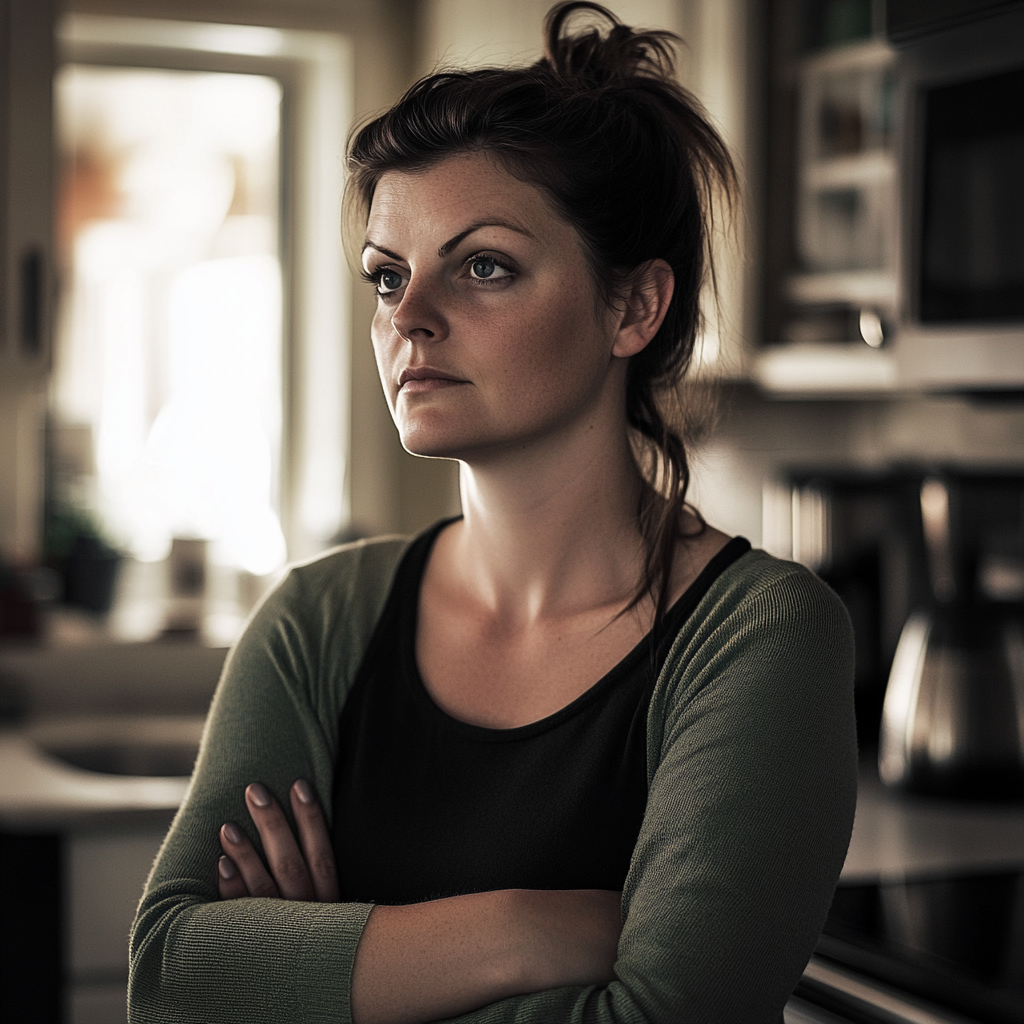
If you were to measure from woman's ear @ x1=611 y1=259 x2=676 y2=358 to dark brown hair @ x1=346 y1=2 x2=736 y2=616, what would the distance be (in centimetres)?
1

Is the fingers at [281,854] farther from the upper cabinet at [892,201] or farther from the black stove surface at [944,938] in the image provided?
the upper cabinet at [892,201]

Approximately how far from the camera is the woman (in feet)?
3.06

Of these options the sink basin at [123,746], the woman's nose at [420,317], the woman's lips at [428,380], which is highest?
the woman's nose at [420,317]

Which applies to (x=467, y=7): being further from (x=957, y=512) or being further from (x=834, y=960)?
(x=834, y=960)

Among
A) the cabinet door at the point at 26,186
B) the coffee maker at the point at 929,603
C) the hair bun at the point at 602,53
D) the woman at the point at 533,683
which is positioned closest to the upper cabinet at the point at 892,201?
the coffee maker at the point at 929,603

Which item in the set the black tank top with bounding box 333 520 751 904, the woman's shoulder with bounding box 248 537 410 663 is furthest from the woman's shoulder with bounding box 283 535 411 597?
the black tank top with bounding box 333 520 751 904

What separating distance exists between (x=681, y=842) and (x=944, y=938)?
52 cm

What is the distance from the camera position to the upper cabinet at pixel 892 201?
1.61 meters

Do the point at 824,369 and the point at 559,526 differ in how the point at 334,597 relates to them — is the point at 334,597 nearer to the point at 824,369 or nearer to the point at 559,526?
the point at 559,526

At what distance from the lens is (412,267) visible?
1034 mm

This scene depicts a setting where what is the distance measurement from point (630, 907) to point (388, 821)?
0.23 meters

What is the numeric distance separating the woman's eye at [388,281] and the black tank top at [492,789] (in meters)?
0.30

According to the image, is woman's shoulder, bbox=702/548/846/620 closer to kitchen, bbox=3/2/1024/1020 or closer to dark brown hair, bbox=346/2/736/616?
dark brown hair, bbox=346/2/736/616

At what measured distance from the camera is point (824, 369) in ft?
7.27
